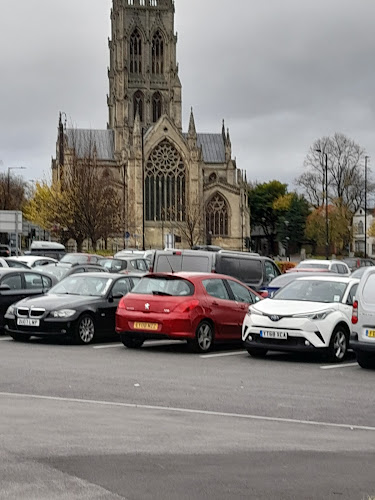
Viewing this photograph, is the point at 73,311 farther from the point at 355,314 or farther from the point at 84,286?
the point at 355,314

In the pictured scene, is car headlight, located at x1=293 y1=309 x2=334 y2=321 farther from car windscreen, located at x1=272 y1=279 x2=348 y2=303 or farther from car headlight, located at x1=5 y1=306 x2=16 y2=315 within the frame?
car headlight, located at x1=5 y1=306 x2=16 y2=315

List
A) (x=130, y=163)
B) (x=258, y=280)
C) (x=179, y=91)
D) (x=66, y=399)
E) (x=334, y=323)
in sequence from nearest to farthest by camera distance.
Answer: (x=66, y=399) < (x=334, y=323) < (x=258, y=280) < (x=130, y=163) < (x=179, y=91)

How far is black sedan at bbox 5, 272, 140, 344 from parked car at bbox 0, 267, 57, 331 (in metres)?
1.36

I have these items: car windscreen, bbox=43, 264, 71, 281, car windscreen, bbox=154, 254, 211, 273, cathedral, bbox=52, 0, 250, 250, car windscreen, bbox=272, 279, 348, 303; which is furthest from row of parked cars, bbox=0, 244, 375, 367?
cathedral, bbox=52, 0, 250, 250

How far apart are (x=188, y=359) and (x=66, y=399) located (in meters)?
5.73

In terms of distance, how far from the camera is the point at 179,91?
122938 millimetres

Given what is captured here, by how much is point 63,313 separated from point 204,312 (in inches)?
115

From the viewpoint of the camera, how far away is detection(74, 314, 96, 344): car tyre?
18953 millimetres

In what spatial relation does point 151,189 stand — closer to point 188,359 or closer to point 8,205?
point 8,205

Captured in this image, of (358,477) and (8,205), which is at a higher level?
(8,205)

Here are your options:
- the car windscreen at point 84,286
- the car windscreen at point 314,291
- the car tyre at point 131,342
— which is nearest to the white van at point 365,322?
the car windscreen at point 314,291

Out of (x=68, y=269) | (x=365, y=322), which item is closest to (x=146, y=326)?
(x=365, y=322)

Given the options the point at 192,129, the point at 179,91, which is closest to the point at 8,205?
the point at 192,129

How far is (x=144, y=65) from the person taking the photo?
123 meters
